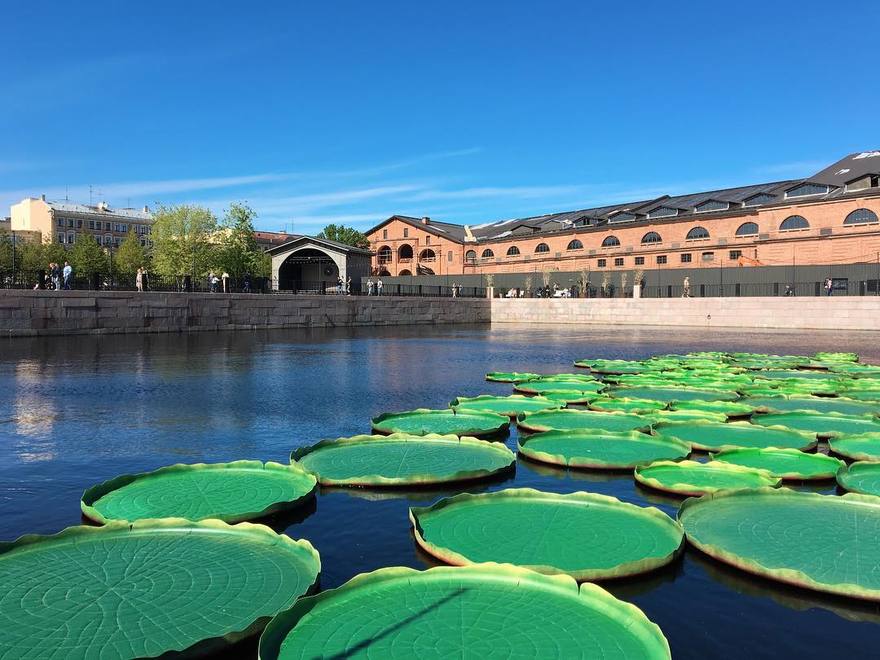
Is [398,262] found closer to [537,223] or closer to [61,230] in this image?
[537,223]

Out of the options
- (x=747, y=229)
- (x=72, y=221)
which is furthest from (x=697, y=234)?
(x=72, y=221)

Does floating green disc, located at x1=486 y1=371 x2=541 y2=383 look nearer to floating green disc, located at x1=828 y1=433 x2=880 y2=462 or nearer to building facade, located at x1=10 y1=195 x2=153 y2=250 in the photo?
floating green disc, located at x1=828 y1=433 x2=880 y2=462

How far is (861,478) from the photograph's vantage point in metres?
6.13

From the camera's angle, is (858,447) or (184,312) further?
(184,312)

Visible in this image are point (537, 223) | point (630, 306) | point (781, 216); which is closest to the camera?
point (630, 306)

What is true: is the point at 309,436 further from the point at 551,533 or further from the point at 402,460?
the point at 551,533

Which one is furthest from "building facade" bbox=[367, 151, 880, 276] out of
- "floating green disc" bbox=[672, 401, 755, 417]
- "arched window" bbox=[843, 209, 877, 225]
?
"floating green disc" bbox=[672, 401, 755, 417]

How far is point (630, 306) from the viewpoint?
43938 mm

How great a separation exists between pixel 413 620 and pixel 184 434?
630 centimetres

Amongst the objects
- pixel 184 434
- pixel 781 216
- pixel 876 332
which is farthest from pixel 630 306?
pixel 184 434

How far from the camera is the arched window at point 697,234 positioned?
63.0 metres

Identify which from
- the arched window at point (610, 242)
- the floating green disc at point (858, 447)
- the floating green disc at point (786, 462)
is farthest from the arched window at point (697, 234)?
the floating green disc at point (786, 462)

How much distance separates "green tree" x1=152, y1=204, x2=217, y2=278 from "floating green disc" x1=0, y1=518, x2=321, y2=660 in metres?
62.5

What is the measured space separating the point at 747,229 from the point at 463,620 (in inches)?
2548
